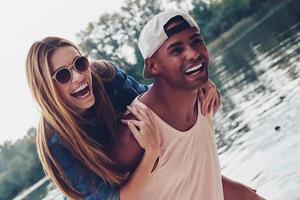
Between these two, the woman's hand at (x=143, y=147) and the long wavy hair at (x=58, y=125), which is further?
the long wavy hair at (x=58, y=125)

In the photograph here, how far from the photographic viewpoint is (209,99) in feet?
11.1

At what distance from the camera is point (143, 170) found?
2.88 meters

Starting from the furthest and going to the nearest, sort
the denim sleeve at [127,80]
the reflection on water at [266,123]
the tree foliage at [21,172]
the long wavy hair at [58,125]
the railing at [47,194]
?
the tree foliage at [21,172] → the railing at [47,194] → the reflection on water at [266,123] → the denim sleeve at [127,80] → the long wavy hair at [58,125]

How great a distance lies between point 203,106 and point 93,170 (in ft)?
2.73

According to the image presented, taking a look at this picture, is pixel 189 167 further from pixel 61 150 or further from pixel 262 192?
pixel 262 192

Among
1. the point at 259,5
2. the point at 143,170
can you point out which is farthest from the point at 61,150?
the point at 259,5

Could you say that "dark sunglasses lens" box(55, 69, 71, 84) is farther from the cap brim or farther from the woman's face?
the cap brim

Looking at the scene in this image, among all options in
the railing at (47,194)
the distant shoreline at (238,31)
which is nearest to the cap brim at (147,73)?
the railing at (47,194)

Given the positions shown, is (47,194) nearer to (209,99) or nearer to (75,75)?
(209,99)

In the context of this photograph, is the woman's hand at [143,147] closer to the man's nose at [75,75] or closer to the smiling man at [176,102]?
the smiling man at [176,102]

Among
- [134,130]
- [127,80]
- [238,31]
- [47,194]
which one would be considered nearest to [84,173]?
[134,130]

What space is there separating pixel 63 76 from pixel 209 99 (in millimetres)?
964

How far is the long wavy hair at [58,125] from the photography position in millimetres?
2953

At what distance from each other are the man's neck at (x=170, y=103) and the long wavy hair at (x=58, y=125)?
11.5 inches
